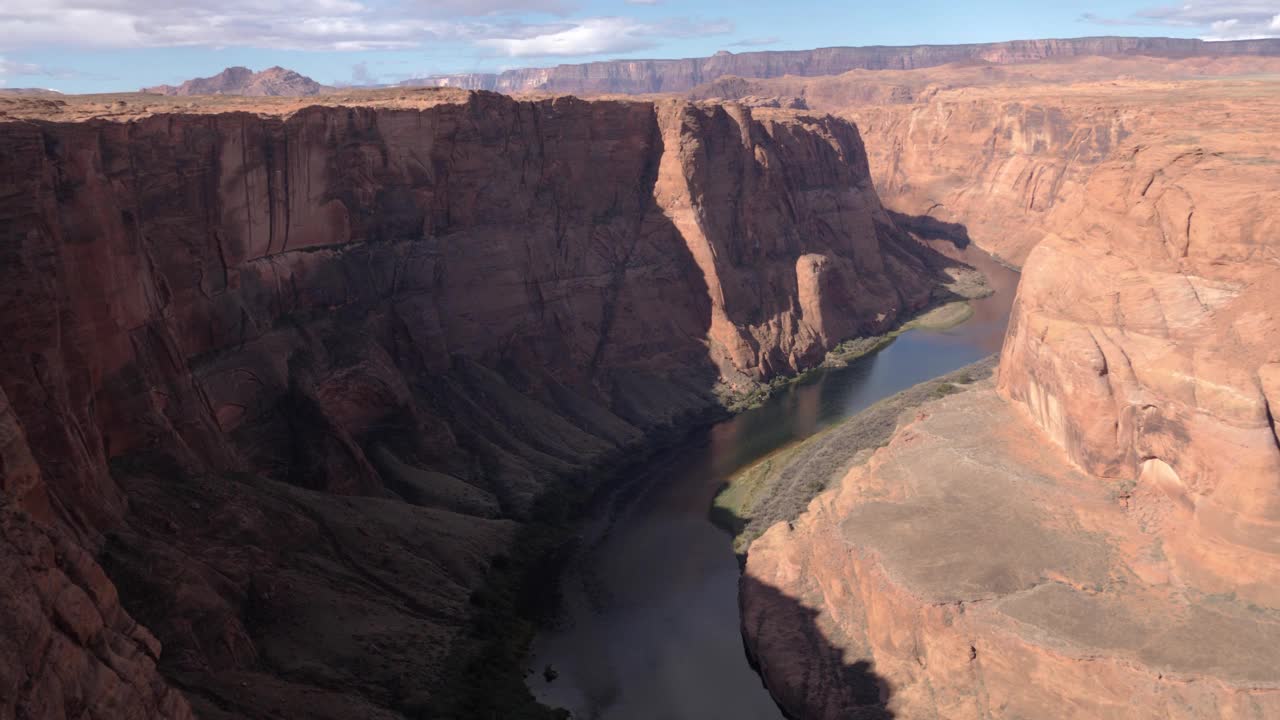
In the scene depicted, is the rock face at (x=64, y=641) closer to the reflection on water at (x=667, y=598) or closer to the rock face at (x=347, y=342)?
the rock face at (x=347, y=342)

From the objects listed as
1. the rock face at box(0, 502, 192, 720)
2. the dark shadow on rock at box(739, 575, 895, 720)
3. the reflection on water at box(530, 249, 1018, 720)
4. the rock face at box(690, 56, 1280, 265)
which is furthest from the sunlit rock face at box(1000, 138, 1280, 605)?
the rock face at box(690, 56, 1280, 265)

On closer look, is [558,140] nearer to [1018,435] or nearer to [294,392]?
[294,392]

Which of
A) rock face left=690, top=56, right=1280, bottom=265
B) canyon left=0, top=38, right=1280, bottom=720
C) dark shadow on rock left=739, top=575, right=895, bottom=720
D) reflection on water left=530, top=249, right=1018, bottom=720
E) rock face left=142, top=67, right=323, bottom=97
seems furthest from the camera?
rock face left=142, top=67, right=323, bottom=97

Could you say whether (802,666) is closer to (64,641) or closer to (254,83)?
(64,641)

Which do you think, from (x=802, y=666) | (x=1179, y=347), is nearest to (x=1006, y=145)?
(x=1179, y=347)

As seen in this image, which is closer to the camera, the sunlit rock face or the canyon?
the canyon

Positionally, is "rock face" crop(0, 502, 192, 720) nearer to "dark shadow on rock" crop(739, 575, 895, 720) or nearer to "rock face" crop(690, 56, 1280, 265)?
"dark shadow on rock" crop(739, 575, 895, 720)
